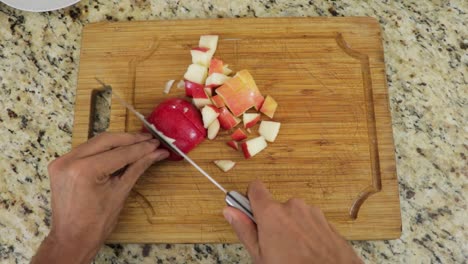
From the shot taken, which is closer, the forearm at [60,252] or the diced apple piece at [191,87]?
the forearm at [60,252]

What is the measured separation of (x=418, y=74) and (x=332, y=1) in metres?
0.42

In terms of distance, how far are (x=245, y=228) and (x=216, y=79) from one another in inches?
22.7

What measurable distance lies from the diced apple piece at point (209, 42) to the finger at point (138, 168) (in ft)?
1.30

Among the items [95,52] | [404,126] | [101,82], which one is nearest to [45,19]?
[95,52]

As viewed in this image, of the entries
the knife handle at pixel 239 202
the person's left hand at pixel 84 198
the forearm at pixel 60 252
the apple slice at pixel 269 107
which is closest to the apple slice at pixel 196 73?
the apple slice at pixel 269 107

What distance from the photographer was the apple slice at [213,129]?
4.66 feet

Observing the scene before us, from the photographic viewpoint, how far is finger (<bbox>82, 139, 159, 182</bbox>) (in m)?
1.19

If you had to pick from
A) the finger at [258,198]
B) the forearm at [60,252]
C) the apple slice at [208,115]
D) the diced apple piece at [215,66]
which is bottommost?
the forearm at [60,252]

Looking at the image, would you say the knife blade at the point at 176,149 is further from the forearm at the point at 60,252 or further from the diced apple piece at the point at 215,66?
the forearm at the point at 60,252

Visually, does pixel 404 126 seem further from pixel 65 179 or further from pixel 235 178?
pixel 65 179

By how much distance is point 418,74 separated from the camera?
1.55 meters

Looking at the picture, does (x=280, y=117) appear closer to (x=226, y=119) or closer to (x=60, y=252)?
(x=226, y=119)

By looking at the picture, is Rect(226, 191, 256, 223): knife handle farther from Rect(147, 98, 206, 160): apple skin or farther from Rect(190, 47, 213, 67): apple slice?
Rect(190, 47, 213, 67): apple slice

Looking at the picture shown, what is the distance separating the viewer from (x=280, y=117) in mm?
1445
